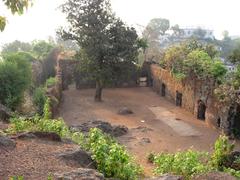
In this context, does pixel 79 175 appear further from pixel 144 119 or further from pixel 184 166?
pixel 144 119

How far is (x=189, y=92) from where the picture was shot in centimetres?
2403

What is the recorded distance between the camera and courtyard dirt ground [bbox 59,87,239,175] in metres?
A: 18.0

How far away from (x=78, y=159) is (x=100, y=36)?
16.8 m

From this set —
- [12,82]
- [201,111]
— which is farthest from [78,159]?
[201,111]

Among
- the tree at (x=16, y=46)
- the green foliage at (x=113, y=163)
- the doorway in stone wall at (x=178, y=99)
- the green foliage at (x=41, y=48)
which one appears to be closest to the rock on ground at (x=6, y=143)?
the green foliage at (x=113, y=163)

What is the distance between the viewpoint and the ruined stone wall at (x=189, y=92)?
2088 cm

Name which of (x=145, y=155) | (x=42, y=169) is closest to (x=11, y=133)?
(x=42, y=169)

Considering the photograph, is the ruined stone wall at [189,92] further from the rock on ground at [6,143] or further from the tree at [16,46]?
the tree at [16,46]

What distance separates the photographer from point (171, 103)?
87.8 ft

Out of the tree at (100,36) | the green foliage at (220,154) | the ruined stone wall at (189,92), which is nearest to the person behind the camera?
the green foliage at (220,154)

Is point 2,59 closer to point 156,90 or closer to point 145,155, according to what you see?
point 145,155

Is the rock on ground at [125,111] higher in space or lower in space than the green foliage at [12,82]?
lower

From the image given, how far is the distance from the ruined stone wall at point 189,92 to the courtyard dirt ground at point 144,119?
0.48 metres

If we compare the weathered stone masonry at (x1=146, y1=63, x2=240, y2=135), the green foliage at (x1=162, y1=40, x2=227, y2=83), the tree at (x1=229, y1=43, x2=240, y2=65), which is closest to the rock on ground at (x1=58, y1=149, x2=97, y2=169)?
the weathered stone masonry at (x1=146, y1=63, x2=240, y2=135)
